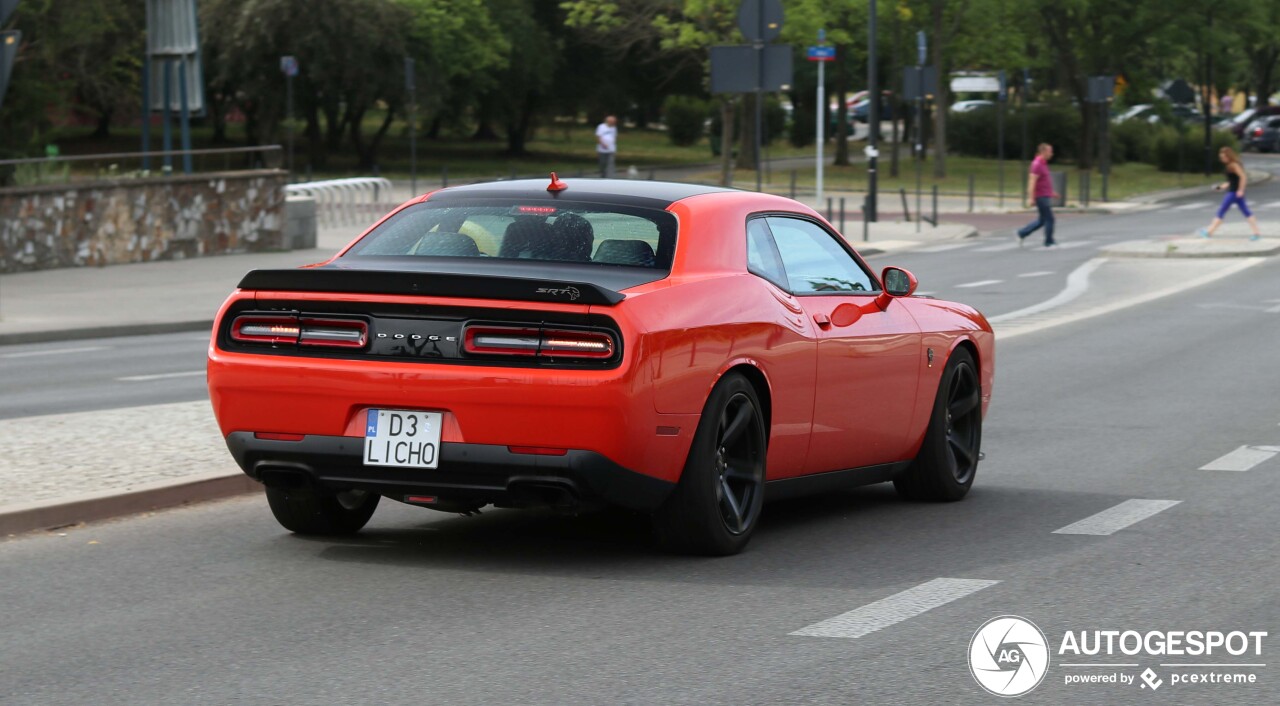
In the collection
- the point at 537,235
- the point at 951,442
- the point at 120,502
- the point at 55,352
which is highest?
the point at 537,235

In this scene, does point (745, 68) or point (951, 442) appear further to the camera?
point (745, 68)

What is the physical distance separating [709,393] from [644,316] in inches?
20.4

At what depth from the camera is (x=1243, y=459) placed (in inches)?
437

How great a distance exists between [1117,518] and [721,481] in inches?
85.7

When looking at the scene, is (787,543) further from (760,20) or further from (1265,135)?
(1265,135)

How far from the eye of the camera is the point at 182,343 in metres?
20.2

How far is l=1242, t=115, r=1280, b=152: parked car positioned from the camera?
84.9 metres

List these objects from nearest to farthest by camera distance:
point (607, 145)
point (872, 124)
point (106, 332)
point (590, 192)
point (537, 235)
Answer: point (537, 235)
point (590, 192)
point (106, 332)
point (872, 124)
point (607, 145)

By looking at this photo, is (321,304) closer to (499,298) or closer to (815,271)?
(499,298)

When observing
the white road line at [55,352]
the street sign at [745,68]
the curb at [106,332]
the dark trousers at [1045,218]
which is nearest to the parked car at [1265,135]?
the dark trousers at [1045,218]

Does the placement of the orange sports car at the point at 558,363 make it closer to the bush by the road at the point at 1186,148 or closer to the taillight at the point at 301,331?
the taillight at the point at 301,331

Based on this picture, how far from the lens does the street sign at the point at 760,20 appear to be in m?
31.3

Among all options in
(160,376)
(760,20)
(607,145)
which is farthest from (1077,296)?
(607,145)

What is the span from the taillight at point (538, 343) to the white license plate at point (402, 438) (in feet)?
0.98
